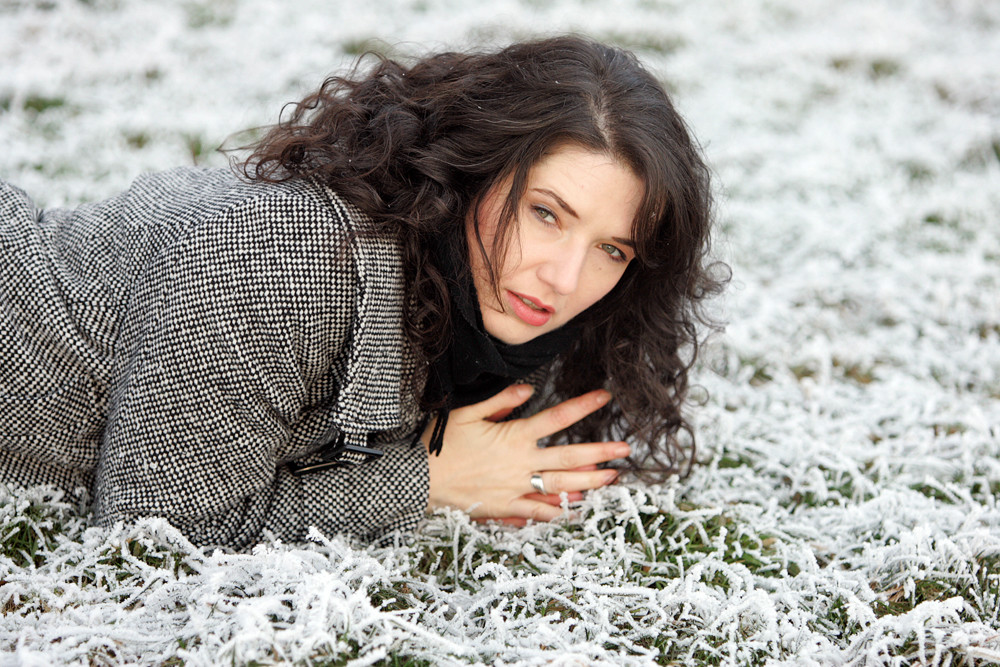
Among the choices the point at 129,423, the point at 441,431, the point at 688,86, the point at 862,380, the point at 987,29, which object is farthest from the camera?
the point at 987,29

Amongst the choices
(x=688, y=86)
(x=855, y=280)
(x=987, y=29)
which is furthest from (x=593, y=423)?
(x=987, y=29)

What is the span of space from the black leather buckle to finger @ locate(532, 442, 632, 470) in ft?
1.87

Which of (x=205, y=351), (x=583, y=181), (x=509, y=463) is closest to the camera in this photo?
(x=205, y=351)

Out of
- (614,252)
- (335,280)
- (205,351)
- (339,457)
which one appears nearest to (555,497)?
(339,457)

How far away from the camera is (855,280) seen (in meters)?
4.25

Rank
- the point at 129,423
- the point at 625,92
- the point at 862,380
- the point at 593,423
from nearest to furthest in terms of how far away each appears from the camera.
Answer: the point at 129,423, the point at 625,92, the point at 593,423, the point at 862,380

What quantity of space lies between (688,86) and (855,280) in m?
2.84

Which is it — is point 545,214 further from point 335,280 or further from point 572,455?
point 572,455

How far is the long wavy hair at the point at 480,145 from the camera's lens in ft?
7.14

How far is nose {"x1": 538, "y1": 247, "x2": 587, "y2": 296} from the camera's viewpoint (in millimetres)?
2162

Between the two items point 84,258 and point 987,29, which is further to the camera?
point 987,29

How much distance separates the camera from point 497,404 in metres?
2.71

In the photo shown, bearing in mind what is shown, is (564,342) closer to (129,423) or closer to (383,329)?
(383,329)

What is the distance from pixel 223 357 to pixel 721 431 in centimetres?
190
